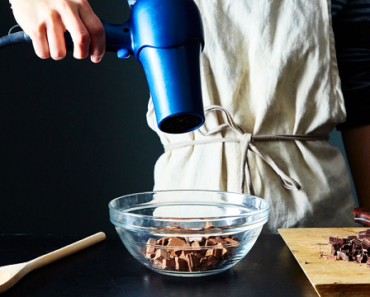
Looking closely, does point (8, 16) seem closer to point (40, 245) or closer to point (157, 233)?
point (40, 245)

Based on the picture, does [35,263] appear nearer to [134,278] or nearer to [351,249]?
[134,278]

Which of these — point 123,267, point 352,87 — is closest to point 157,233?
point 123,267

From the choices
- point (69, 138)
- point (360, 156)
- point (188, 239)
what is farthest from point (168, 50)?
point (69, 138)

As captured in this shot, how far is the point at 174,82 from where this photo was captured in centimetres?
58

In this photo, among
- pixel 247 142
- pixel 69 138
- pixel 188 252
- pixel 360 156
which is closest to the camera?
pixel 188 252

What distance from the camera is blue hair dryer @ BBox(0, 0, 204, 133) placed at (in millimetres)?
581

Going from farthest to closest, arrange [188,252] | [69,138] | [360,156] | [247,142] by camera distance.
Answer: [69,138] < [360,156] < [247,142] < [188,252]

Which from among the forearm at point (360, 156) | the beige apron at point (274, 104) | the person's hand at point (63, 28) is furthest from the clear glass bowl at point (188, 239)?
the forearm at point (360, 156)

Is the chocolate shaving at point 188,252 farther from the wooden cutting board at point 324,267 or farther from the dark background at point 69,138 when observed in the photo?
the dark background at point 69,138

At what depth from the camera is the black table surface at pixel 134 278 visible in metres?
0.53

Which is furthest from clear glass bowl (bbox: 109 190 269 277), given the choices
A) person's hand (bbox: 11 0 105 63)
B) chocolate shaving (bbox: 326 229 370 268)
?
person's hand (bbox: 11 0 105 63)

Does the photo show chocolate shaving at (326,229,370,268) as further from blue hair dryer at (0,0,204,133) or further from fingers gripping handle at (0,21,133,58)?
fingers gripping handle at (0,21,133,58)

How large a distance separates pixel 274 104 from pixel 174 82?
40 centimetres

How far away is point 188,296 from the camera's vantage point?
1.69 ft
